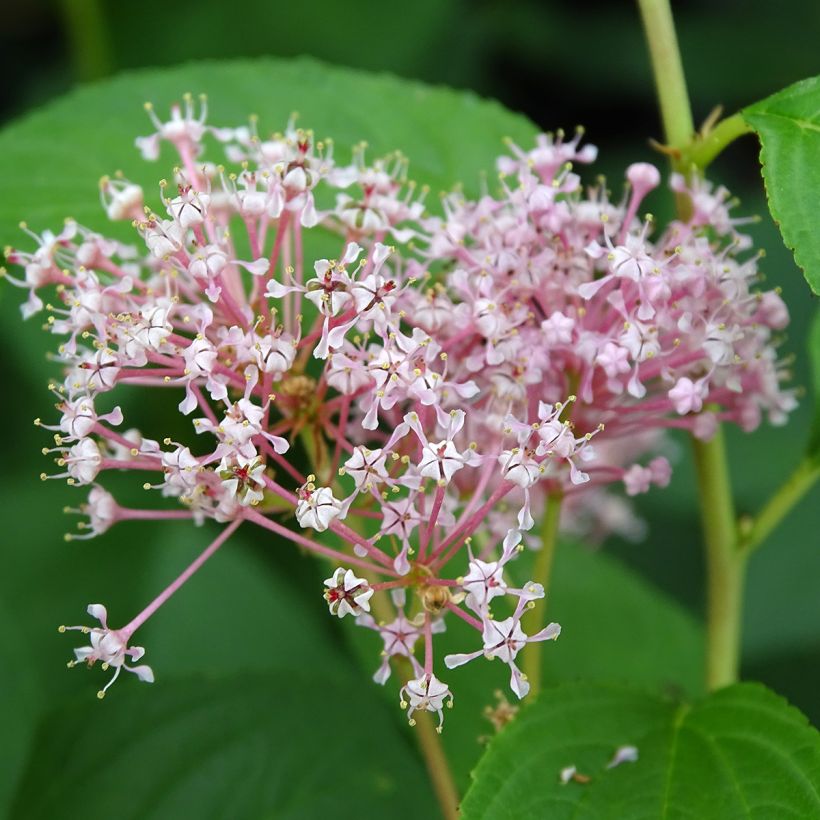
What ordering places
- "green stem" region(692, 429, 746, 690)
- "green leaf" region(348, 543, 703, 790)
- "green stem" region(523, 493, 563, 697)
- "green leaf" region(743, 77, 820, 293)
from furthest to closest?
"green leaf" region(348, 543, 703, 790) < "green stem" region(692, 429, 746, 690) < "green stem" region(523, 493, 563, 697) < "green leaf" region(743, 77, 820, 293)

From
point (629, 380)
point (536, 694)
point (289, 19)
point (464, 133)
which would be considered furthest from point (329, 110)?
point (289, 19)

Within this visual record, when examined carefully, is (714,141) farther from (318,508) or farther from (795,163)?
(318,508)

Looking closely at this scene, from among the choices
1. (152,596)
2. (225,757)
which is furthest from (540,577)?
(152,596)

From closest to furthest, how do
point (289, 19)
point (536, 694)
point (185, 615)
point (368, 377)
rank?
point (368, 377)
point (536, 694)
point (185, 615)
point (289, 19)

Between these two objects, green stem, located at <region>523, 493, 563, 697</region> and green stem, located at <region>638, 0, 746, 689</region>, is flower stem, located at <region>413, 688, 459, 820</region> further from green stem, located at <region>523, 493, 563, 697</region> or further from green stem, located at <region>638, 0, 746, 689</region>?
green stem, located at <region>638, 0, 746, 689</region>

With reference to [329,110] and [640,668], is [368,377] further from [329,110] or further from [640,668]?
[640,668]

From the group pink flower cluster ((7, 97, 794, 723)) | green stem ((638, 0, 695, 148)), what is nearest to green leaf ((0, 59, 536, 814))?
pink flower cluster ((7, 97, 794, 723))
